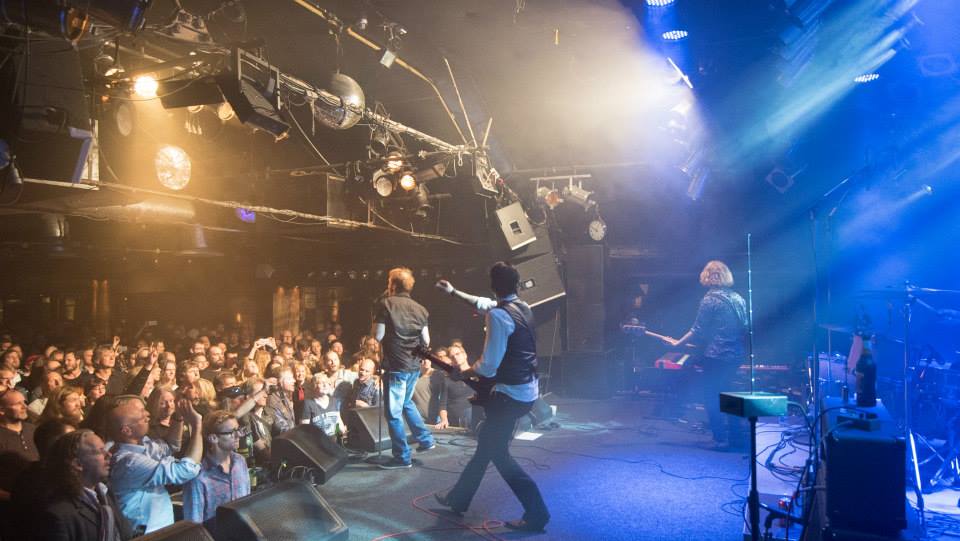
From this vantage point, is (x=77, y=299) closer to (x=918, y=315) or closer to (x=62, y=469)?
(x=62, y=469)

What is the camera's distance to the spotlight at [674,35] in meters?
3.63

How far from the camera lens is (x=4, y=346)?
7816 mm

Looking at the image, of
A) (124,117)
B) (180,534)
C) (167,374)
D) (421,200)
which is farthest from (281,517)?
(421,200)

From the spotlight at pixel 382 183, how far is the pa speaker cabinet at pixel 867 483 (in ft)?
20.6

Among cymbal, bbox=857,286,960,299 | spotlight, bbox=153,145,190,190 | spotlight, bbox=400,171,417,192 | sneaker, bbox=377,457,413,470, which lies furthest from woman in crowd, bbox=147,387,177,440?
cymbal, bbox=857,286,960,299

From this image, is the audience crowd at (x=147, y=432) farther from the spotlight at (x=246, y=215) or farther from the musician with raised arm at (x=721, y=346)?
the spotlight at (x=246, y=215)

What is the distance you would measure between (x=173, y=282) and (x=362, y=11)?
441 inches

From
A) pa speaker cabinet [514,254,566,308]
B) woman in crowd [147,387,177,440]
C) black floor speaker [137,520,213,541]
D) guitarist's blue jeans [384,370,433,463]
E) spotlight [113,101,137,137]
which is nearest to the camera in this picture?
black floor speaker [137,520,213,541]

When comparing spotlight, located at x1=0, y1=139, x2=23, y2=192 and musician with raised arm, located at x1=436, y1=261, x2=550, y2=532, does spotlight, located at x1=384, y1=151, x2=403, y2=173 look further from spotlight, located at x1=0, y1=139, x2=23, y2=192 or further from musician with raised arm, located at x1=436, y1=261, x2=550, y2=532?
musician with raised arm, located at x1=436, y1=261, x2=550, y2=532

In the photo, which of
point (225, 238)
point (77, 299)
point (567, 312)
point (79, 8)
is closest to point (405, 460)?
point (79, 8)

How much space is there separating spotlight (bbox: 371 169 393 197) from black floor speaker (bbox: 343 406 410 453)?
11.2 feet

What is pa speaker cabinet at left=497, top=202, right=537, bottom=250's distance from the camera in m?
7.91

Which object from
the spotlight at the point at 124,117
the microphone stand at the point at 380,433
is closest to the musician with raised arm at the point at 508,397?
the microphone stand at the point at 380,433

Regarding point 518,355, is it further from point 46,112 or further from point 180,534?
point 46,112
